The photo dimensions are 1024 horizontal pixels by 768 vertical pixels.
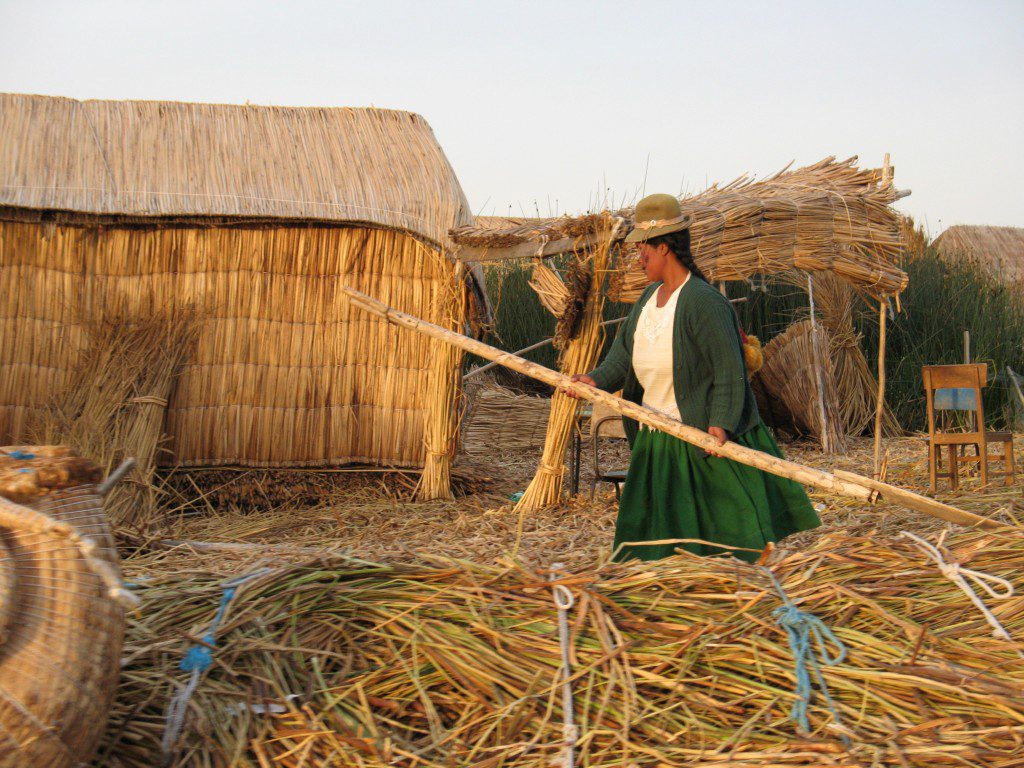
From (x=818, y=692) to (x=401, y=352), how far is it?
14.9ft

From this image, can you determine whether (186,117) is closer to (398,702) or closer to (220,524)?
(220,524)

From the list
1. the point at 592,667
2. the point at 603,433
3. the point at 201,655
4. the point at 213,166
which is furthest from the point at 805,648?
the point at 603,433

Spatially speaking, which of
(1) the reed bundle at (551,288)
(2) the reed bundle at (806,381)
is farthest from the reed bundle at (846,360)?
(1) the reed bundle at (551,288)

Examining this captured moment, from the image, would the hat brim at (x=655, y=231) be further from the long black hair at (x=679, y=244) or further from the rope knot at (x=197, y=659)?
the rope knot at (x=197, y=659)

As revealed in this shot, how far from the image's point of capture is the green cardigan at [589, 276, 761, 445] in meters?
3.34

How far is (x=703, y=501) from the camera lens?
134 inches

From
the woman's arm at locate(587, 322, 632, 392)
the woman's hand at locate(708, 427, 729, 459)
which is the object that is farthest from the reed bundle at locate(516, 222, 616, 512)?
the woman's hand at locate(708, 427, 729, 459)

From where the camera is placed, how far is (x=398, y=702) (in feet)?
6.17

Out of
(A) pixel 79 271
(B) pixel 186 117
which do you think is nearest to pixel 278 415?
(A) pixel 79 271

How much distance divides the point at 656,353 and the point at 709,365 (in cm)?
21

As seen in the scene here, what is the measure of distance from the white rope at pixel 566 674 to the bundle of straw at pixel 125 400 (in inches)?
138

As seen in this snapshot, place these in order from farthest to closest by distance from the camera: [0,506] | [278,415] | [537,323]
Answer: [537,323]
[278,415]
[0,506]

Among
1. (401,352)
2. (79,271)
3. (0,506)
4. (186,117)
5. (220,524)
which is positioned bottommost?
(220,524)

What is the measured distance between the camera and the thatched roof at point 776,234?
560 cm
